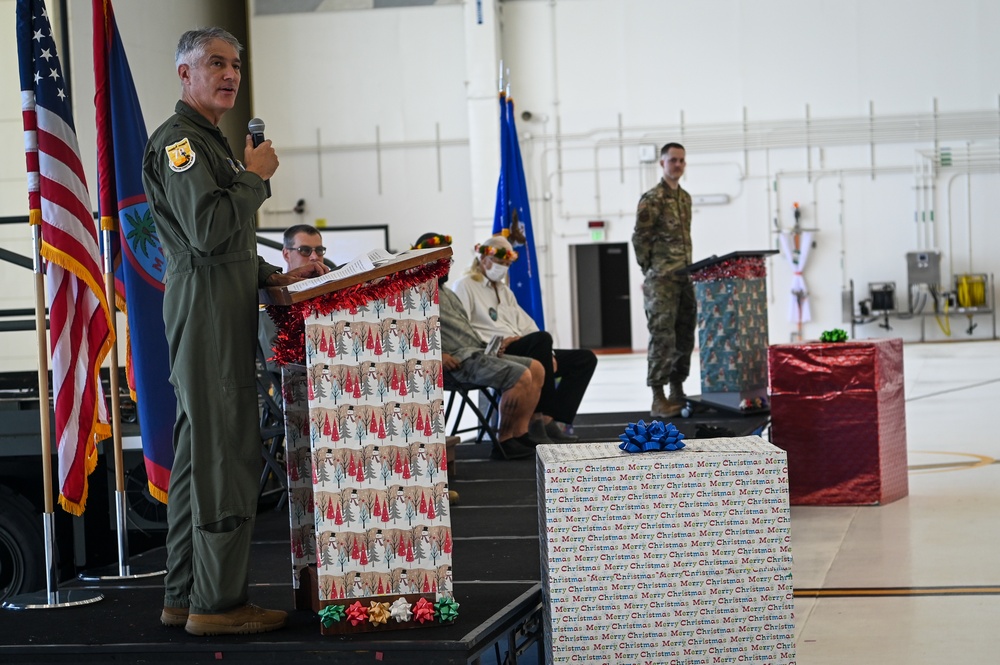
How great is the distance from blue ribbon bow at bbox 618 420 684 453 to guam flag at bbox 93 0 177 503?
72.2 inches

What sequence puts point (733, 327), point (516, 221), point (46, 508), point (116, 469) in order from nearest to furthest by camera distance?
point (46, 508) → point (116, 469) → point (733, 327) → point (516, 221)

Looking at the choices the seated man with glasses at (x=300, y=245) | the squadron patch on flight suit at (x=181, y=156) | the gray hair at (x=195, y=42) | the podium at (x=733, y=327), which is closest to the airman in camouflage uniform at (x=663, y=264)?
the podium at (x=733, y=327)

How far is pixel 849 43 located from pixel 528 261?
1081 centimetres

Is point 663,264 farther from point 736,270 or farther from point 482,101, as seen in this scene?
point 482,101

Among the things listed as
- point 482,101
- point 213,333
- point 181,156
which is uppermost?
point 482,101

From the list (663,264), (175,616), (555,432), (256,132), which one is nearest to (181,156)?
(256,132)

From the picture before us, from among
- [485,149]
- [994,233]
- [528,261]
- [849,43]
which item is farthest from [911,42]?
[528,261]

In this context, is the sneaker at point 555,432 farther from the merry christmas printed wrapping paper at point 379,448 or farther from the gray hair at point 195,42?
the gray hair at point 195,42

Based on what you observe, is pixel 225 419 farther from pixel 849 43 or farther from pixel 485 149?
pixel 849 43

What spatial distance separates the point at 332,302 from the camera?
279 centimetres

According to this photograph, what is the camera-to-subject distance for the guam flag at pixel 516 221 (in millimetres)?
8594

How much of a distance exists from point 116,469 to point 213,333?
136cm

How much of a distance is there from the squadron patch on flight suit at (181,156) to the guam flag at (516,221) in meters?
5.35

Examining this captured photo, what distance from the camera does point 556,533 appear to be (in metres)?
2.84
